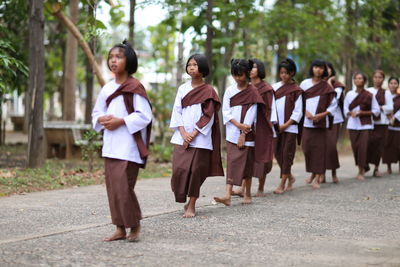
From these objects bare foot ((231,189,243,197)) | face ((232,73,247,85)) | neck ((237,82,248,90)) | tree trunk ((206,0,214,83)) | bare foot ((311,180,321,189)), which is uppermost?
tree trunk ((206,0,214,83))

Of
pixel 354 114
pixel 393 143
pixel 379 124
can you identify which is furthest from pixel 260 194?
pixel 393 143

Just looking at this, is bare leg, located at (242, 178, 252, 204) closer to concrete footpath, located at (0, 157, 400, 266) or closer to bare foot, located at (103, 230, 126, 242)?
concrete footpath, located at (0, 157, 400, 266)

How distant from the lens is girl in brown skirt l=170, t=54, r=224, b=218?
27.4ft

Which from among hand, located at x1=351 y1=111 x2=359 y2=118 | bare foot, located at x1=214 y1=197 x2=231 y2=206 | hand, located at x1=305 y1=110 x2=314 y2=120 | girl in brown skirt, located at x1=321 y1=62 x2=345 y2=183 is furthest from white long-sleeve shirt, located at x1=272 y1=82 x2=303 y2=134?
hand, located at x1=351 y1=111 x2=359 y2=118

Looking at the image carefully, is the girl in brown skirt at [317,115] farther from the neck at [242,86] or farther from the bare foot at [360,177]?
the neck at [242,86]

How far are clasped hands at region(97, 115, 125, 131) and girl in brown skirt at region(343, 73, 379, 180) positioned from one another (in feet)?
26.6

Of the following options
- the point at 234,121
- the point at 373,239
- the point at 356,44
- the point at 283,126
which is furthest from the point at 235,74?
the point at 356,44

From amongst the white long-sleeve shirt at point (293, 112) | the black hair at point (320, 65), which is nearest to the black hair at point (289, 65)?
the white long-sleeve shirt at point (293, 112)

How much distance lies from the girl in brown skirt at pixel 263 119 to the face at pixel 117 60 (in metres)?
3.50

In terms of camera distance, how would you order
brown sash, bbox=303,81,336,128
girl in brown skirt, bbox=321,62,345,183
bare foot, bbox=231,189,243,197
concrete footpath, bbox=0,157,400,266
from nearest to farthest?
concrete footpath, bbox=0,157,400,266 → bare foot, bbox=231,189,243,197 → brown sash, bbox=303,81,336,128 → girl in brown skirt, bbox=321,62,345,183

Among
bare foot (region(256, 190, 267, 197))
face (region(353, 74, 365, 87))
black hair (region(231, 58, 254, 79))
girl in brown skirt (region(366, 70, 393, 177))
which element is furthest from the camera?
girl in brown skirt (region(366, 70, 393, 177))

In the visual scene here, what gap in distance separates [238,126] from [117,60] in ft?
10.6

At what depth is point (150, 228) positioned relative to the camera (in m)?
7.35

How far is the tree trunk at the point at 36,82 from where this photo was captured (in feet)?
41.1
